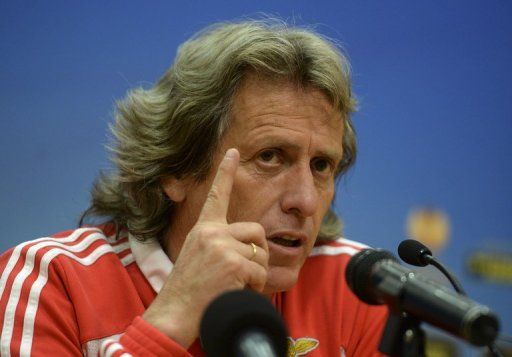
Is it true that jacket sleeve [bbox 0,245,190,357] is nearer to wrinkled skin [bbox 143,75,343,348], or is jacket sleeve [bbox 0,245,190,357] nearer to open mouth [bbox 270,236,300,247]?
wrinkled skin [bbox 143,75,343,348]

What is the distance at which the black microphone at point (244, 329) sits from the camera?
0.77m

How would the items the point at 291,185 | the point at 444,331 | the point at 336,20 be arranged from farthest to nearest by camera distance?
the point at 336,20 → the point at 291,185 → the point at 444,331

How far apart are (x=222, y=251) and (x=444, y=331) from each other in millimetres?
577

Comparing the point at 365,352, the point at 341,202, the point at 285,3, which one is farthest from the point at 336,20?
the point at 365,352

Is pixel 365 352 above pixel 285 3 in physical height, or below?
below

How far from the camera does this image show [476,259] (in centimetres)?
286

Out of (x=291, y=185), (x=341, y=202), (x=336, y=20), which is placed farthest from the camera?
(x=336, y=20)

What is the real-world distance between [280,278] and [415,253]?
46cm

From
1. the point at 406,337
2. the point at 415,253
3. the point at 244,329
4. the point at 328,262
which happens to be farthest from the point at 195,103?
the point at 244,329

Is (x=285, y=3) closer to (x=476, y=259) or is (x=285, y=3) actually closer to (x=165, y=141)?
(x=165, y=141)

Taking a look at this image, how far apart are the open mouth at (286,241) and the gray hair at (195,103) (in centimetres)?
31

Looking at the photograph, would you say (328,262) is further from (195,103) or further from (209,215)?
(209,215)

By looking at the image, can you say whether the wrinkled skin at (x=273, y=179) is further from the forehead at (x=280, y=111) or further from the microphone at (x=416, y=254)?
the microphone at (x=416, y=254)

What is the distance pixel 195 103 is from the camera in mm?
1926
